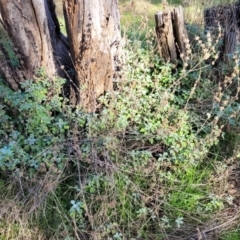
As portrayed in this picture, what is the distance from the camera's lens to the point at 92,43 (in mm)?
2820

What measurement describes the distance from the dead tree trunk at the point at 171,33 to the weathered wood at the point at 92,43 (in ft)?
1.31

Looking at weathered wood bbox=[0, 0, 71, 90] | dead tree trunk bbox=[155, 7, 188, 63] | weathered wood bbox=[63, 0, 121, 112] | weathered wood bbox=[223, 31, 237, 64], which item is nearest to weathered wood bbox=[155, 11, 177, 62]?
dead tree trunk bbox=[155, 7, 188, 63]

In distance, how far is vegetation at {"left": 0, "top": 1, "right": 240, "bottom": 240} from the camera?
8.07 ft

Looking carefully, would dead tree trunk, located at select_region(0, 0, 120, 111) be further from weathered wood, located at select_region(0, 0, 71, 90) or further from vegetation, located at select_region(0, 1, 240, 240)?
vegetation, located at select_region(0, 1, 240, 240)

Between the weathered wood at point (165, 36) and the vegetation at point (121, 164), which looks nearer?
the vegetation at point (121, 164)

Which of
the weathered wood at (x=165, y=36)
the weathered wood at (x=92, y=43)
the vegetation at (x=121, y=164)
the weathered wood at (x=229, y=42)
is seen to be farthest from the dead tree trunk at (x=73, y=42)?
the weathered wood at (x=229, y=42)

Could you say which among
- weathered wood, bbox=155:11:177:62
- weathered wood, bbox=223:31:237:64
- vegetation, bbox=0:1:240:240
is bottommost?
vegetation, bbox=0:1:240:240

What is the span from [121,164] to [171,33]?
1353 millimetres

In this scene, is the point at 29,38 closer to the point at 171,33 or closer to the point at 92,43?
the point at 92,43

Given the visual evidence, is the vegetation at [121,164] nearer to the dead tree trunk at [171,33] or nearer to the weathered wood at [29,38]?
the weathered wood at [29,38]

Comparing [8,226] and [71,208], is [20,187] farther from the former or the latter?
[71,208]

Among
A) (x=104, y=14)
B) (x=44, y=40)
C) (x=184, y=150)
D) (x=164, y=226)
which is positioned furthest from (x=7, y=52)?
(x=164, y=226)

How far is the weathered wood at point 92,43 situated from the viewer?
275 centimetres

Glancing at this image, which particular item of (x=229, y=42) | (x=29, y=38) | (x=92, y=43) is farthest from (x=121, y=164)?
(x=229, y=42)
